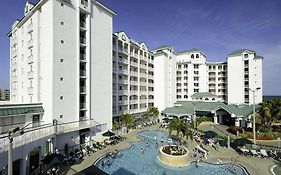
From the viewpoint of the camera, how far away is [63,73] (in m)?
26.7

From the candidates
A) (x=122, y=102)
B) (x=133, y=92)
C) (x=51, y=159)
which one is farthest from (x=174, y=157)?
(x=133, y=92)

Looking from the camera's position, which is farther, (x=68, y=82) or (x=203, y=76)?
(x=203, y=76)

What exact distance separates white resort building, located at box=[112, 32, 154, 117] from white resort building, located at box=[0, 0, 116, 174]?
284 inches

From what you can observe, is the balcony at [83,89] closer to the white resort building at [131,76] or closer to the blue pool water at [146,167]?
the blue pool water at [146,167]

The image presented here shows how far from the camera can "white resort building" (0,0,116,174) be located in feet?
82.5

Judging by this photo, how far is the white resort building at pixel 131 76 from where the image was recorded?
4350 centimetres

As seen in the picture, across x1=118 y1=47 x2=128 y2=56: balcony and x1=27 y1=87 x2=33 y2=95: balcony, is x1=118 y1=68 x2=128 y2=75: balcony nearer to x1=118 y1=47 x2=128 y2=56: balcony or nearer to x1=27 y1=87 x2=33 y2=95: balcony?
x1=118 y1=47 x2=128 y2=56: balcony

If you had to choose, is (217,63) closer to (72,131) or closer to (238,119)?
(238,119)

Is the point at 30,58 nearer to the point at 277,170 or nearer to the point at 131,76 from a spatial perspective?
the point at 131,76

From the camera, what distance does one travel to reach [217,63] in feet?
237

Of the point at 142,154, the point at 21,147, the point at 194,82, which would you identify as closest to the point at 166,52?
the point at 194,82

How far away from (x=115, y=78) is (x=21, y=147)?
27.3 metres

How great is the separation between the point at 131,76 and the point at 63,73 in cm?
2497

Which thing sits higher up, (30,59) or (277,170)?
(30,59)
